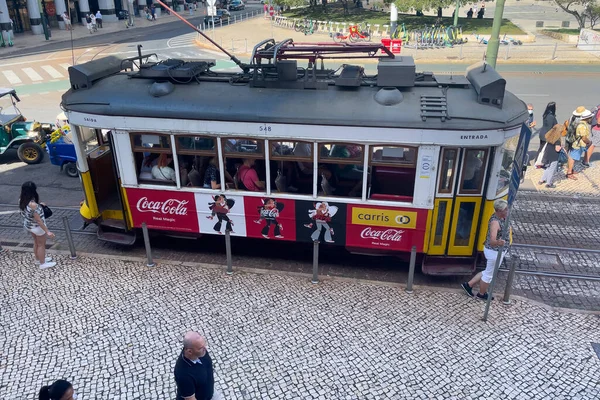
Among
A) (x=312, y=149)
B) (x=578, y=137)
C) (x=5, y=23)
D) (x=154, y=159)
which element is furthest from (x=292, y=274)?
(x=5, y=23)

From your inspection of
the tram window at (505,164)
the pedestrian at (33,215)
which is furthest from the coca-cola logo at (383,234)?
the pedestrian at (33,215)

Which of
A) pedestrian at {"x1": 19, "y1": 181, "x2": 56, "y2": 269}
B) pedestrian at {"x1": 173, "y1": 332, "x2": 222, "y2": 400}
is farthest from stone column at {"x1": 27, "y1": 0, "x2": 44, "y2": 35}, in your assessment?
pedestrian at {"x1": 173, "y1": 332, "x2": 222, "y2": 400}

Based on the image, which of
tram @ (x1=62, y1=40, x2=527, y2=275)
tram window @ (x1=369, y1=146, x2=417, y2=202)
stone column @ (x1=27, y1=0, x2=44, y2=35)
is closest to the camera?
tram @ (x1=62, y1=40, x2=527, y2=275)

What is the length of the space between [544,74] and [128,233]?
2279 cm

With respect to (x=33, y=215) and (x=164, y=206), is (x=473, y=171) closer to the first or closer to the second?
(x=164, y=206)

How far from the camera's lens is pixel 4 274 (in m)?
8.60

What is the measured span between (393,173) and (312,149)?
1.37 meters

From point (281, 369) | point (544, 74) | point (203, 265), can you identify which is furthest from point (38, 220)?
point (544, 74)

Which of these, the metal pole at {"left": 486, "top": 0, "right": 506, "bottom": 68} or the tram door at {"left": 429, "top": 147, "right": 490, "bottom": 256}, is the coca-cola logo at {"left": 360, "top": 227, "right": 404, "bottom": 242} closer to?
the tram door at {"left": 429, "top": 147, "right": 490, "bottom": 256}

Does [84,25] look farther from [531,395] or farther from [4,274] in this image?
[531,395]

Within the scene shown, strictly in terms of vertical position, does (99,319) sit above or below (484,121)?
below

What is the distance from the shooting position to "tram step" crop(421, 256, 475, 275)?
798 centimetres

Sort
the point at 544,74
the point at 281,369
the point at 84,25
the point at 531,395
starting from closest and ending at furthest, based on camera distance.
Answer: the point at 531,395
the point at 281,369
the point at 544,74
the point at 84,25

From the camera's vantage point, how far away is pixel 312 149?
25.3ft
